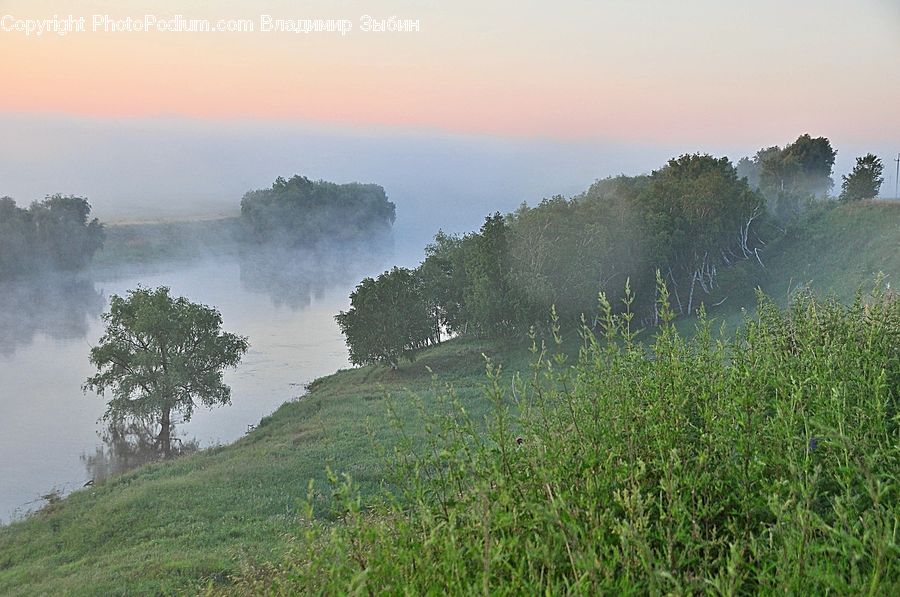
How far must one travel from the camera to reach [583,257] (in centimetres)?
1595

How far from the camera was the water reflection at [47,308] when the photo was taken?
2625cm

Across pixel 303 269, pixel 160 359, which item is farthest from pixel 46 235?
pixel 160 359

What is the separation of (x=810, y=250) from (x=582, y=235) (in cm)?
622

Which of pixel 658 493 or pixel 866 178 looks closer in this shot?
pixel 658 493

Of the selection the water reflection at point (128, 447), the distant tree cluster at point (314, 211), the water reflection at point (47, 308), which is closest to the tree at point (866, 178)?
the water reflection at point (128, 447)

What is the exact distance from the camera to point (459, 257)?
19500 mm

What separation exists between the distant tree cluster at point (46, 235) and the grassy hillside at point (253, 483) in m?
17.0

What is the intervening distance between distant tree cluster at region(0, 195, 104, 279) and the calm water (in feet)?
3.02

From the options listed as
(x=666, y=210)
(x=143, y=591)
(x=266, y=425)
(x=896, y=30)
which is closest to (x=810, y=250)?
(x=666, y=210)

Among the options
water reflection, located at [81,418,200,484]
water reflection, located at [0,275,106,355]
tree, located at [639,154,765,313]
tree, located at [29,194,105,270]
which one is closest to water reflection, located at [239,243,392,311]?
water reflection, located at [0,275,106,355]

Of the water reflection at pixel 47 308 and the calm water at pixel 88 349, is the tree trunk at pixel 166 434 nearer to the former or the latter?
the calm water at pixel 88 349

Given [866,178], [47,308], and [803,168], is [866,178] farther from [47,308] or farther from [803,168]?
[47,308]

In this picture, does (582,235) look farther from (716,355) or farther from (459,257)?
(716,355)

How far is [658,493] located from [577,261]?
14.4 metres
